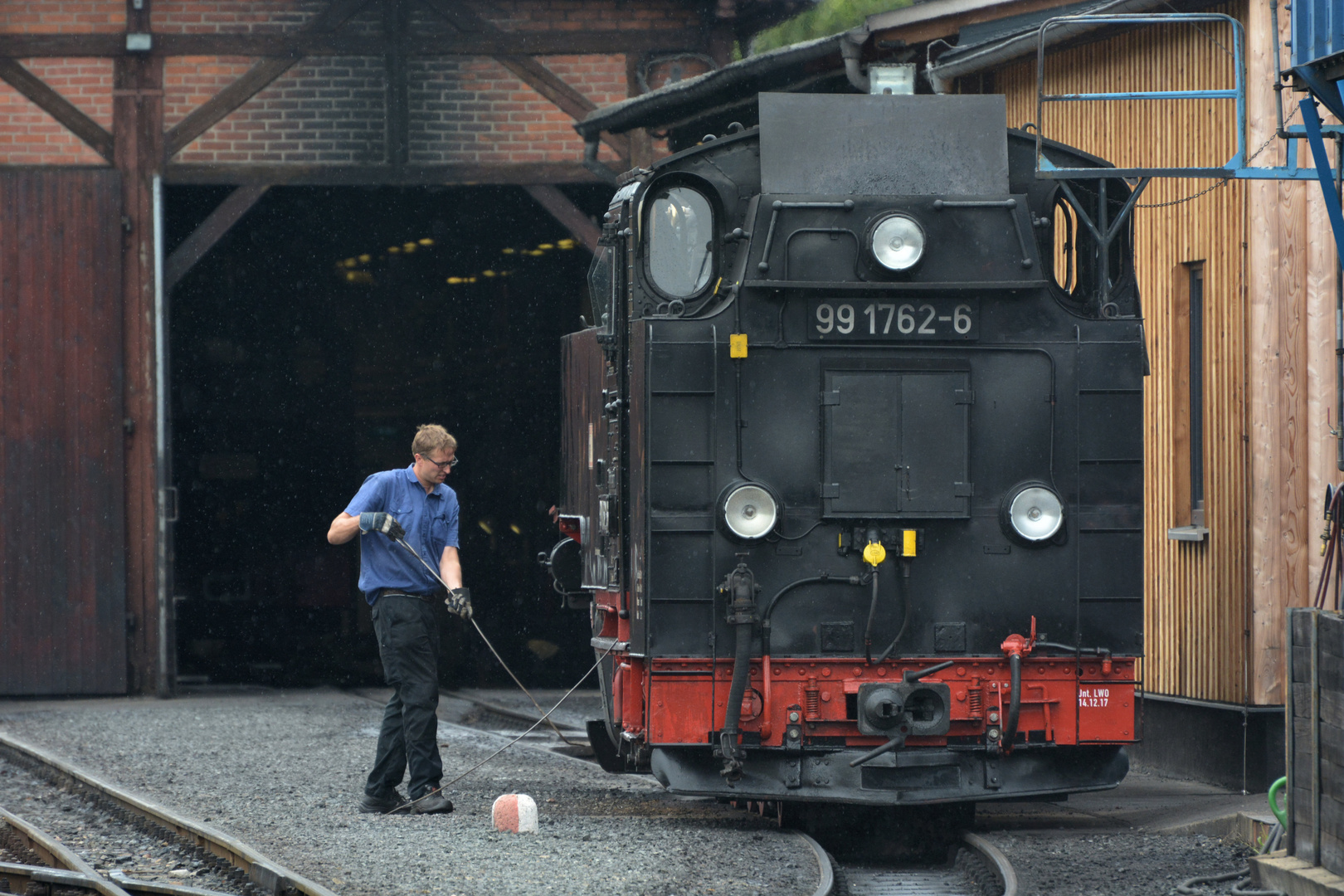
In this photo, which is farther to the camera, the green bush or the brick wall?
the green bush

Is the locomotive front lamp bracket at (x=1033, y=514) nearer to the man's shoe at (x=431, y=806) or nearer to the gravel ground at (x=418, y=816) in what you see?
the gravel ground at (x=418, y=816)

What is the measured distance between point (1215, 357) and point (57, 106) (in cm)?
1015

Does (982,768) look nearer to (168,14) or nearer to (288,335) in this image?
(168,14)

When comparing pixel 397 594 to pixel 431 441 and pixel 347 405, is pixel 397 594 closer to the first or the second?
pixel 431 441

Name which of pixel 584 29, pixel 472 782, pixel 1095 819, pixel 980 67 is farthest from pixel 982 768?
pixel 584 29

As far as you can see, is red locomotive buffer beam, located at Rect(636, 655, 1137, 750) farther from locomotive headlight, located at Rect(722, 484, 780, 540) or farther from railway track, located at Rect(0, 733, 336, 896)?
railway track, located at Rect(0, 733, 336, 896)

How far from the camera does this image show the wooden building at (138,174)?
15.8m

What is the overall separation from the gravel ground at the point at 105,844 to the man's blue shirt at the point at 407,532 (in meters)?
1.58

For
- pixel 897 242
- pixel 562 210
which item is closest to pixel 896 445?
pixel 897 242

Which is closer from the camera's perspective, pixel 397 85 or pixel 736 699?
pixel 736 699

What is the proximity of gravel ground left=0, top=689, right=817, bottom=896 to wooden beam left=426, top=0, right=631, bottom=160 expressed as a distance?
5433mm

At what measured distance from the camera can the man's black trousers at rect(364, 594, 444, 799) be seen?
9031 mm

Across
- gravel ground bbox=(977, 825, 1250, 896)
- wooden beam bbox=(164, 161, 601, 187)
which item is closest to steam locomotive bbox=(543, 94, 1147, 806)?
gravel ground bbox=(977, 825, 1250, 896)

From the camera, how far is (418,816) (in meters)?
9.00
